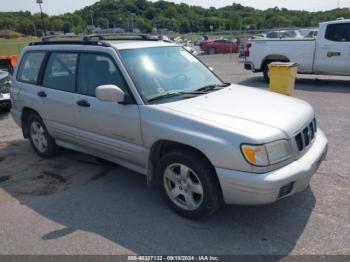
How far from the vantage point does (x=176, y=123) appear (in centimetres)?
327

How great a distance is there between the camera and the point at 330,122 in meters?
6.63

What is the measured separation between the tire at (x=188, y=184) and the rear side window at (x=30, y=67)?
110 inches

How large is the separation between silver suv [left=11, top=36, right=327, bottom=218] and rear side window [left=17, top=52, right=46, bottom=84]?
1.9 inches

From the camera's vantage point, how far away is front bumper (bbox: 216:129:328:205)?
2875 millimetres

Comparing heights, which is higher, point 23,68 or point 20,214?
point 23,68

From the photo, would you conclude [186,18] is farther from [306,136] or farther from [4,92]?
[306,136]

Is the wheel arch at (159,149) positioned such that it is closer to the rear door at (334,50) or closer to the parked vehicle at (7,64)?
the parked vehicle at (7,64)

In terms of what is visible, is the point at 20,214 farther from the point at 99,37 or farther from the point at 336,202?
the point at 336,202

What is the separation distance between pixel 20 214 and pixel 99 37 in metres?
2.46

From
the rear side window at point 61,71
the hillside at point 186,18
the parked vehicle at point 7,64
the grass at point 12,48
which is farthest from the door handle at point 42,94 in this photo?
the hillside at point 186,18

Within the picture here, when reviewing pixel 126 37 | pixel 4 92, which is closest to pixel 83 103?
pixel 126 37

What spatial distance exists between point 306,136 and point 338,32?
865 centimetres

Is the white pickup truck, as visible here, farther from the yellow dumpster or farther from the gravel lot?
the gravel lot

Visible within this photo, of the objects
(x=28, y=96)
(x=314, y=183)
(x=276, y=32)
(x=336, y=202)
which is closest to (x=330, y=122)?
(x=314, y=183)
